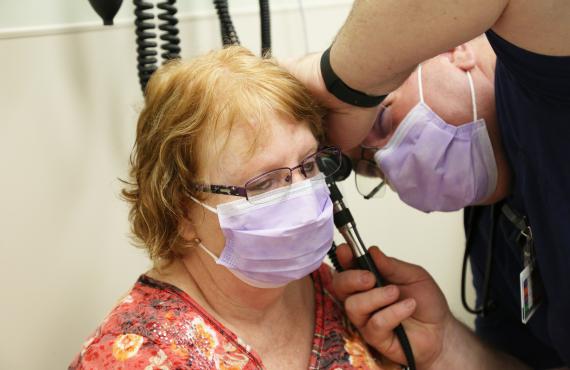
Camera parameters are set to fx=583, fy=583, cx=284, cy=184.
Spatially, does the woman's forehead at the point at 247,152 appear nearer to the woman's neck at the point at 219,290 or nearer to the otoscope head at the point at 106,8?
the woman's neck at the point at 219,290

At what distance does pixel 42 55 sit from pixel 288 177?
2.28 feet

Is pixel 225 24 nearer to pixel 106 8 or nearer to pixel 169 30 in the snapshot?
pixel 169 30

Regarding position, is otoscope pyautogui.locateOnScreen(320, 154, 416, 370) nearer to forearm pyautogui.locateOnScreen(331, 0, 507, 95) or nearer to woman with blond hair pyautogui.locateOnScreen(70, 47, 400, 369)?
woman with blond hair pyautogui.locateOnScreen(70, 47, 400, 369)

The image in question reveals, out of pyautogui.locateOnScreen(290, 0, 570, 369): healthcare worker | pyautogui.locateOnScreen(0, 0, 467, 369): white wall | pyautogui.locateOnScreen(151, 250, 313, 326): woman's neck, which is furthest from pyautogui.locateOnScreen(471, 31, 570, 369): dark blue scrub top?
pyautogui.locateOnScreen(0, 0, 467, 369): white wall

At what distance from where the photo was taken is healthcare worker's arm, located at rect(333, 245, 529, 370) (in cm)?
131

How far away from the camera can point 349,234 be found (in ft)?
4.22

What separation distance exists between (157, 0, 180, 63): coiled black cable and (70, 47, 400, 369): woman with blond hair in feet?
0.61

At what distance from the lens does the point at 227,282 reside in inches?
47.9

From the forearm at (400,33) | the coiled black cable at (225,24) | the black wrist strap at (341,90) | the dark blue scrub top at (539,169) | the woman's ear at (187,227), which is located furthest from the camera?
the coiled black cable at (225,24)

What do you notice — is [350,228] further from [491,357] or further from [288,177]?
[491,357]

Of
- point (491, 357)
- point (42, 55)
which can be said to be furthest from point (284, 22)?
point (491, 357)

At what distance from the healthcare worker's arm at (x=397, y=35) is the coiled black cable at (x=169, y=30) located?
0.53m

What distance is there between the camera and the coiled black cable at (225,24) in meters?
1.52

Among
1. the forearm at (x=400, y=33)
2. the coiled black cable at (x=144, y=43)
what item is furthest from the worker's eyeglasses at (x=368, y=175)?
the coiled black cable at (x=144, y=43)
